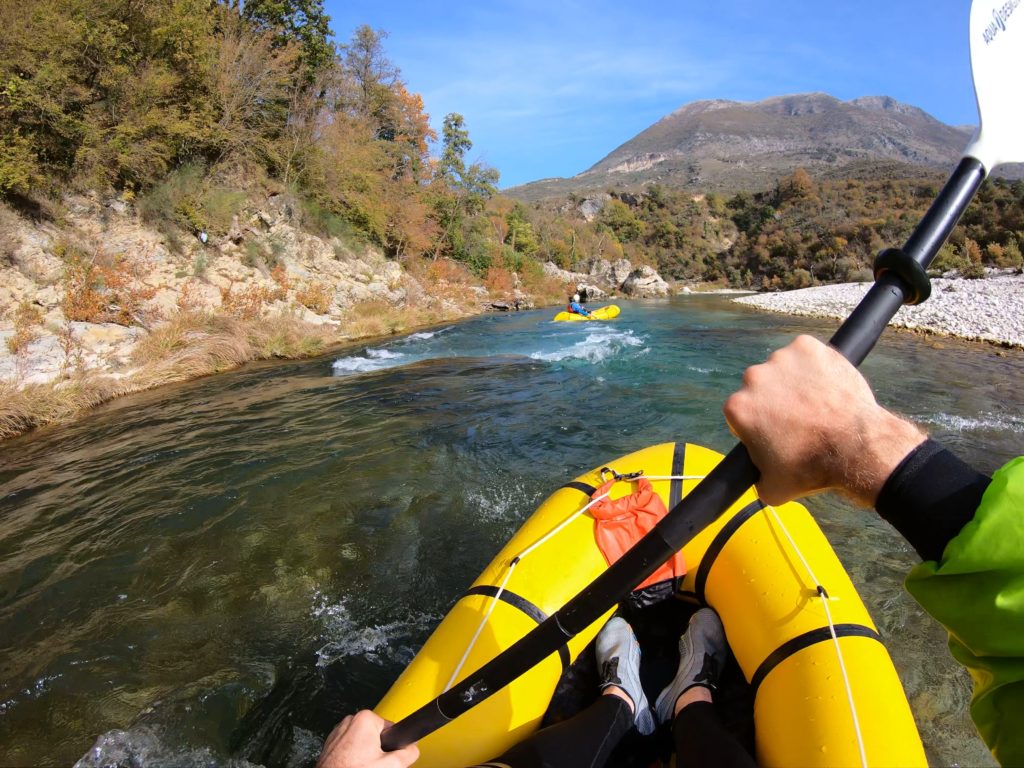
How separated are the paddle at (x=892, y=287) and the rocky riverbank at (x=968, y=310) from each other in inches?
356

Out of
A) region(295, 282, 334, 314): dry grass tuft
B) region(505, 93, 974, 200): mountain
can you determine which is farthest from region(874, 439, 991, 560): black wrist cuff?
region(505, 93, 974, 200): mountain

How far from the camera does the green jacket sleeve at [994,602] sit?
696 millimetres

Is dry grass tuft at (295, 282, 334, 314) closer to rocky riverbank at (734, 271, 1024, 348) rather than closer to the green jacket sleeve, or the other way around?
rocky riverbank at (734, 271, 1024, 348)

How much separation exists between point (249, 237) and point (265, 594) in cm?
1604

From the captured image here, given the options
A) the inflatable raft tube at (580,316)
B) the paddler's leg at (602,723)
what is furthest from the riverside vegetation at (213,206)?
the paddler's leg at (602,723)

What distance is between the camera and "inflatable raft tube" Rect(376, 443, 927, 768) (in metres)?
1.72

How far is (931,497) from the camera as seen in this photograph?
81 centimetres

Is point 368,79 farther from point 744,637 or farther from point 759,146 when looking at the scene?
point 759,146

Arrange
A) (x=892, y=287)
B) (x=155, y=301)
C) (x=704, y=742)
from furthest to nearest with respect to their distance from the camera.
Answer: (x=155, y=301) → (x=704, y=742) → (x=892, y=287)

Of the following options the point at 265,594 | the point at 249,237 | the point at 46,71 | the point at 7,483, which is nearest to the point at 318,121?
the point at 249,237

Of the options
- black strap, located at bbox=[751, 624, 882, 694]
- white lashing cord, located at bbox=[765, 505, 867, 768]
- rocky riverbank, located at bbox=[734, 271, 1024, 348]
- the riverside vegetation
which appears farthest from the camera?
rocky riverbank, located at bbox=[734, 271, 1024, 348]

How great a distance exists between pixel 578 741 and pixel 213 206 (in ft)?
59.6

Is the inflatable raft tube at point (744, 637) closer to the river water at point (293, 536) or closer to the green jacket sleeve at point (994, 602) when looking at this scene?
the river water at point (293, 536)

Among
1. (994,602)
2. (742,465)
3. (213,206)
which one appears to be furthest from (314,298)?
(994,602)
